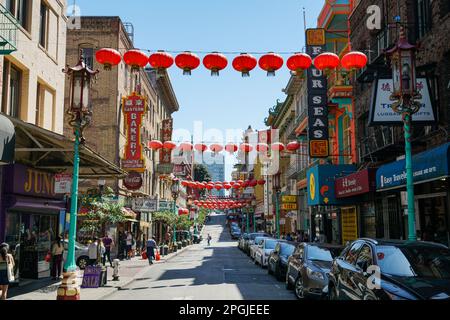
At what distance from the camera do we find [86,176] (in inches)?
887

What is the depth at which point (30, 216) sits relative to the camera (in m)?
19.2

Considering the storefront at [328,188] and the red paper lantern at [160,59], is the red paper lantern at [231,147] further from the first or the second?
the red paper lantern at [160,59]

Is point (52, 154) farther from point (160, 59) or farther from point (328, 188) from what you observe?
point (328, 188)

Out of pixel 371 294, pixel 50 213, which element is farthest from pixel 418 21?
pixel 50 213

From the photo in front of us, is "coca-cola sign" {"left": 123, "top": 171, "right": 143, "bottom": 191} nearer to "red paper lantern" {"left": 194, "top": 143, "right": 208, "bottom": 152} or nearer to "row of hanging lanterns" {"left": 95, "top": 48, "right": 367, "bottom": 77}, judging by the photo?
"red paper lantern" {"left": 194, "top": 143, "right": 208, "bottom": 152}

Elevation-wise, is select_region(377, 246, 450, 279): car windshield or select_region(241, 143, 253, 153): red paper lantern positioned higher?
select_region(241, 143, 253, 153): red paper lantern

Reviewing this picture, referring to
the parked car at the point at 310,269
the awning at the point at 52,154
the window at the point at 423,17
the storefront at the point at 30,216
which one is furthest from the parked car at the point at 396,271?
the storefront at the point at 30,216

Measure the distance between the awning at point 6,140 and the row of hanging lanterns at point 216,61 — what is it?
340cm

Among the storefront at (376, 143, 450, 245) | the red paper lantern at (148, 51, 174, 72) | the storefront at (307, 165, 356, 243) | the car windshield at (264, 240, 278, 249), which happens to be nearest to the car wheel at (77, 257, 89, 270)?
the car windshield at (264, 240, 278, 249)

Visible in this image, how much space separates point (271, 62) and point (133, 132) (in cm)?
2235

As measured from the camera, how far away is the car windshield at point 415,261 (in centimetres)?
788

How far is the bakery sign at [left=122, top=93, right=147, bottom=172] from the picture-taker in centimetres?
3528

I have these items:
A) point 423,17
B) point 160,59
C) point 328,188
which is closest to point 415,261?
point 160,59

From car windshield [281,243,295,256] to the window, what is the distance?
9.45 meters
